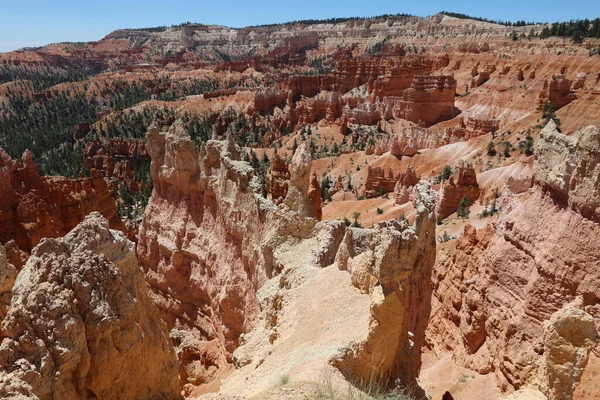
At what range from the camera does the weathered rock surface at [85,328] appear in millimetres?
6398

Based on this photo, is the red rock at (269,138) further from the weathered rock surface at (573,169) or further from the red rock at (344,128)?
the weathered rock surface at (573,169)

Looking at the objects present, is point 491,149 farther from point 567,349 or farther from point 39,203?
point 567,349

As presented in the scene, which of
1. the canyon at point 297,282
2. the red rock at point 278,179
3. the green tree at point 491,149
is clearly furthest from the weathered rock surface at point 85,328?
the green tree at point 491,149

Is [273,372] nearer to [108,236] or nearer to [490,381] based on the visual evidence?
[108,236]

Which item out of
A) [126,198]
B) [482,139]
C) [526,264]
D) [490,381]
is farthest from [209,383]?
[482,139]

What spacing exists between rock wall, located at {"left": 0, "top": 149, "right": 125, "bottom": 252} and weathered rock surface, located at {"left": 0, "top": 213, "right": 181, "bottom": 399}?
14.5 meters

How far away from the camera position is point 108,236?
351 inches

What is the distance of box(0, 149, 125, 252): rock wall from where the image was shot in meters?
21.0

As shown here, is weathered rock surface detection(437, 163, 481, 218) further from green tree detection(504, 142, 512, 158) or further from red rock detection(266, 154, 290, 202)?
red rock detection(266, 154, 290, 202)

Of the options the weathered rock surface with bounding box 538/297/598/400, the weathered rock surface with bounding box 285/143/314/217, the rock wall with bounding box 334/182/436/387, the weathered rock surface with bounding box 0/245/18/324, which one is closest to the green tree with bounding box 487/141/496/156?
the weathered rock surface with bounding box 285/143/314/217

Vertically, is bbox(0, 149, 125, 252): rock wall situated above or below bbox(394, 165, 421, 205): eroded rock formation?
above

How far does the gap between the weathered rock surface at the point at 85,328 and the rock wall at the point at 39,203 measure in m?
14.5

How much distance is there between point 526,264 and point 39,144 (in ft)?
253

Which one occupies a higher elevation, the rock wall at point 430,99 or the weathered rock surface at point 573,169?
the weathered rock surface at point 573,169
